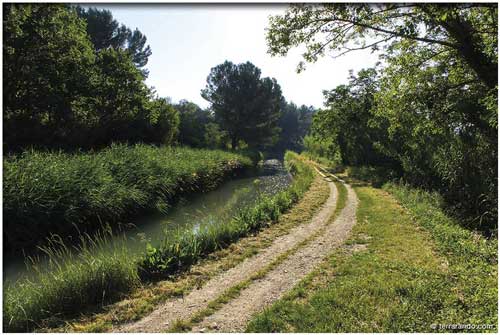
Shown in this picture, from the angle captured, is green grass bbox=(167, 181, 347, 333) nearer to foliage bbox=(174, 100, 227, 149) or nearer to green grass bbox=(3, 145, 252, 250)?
green grass bbox=(3, 145, 252, 250)

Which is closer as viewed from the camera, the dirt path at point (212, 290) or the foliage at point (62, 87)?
the dirt path at point (212, 290)

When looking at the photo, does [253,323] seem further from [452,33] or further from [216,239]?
A: [452,33]

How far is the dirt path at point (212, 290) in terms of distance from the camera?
14.6ft

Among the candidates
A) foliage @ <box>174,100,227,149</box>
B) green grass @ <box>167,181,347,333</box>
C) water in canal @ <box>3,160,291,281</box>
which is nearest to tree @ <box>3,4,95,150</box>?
water in canal @ <box>3,160,291,281</box>

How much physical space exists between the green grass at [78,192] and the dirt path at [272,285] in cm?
553

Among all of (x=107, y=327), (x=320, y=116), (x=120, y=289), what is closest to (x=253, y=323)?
(x=107, y=327)

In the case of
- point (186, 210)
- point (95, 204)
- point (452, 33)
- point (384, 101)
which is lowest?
point (186, 210)

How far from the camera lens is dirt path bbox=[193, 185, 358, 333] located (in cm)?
440

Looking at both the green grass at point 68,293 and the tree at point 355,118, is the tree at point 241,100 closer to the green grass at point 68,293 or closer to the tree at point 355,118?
the tree at point 355,118

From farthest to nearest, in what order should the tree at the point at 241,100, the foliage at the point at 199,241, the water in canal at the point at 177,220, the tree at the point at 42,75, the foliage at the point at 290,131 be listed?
1. the foliage at the point at 290,131
2. the tree at the point at 241,100
3. the tree at the point at 42,75
4. the water in canal at the point at 177,220
5. the foliage at the point at 199,241

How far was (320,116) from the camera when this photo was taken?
2628 cm

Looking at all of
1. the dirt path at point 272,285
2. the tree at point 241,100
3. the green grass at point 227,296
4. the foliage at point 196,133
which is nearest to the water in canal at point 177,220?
the green grass at point 227,296

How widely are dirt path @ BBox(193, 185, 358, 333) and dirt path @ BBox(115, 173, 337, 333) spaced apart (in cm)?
36

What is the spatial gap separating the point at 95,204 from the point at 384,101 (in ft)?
33.9
